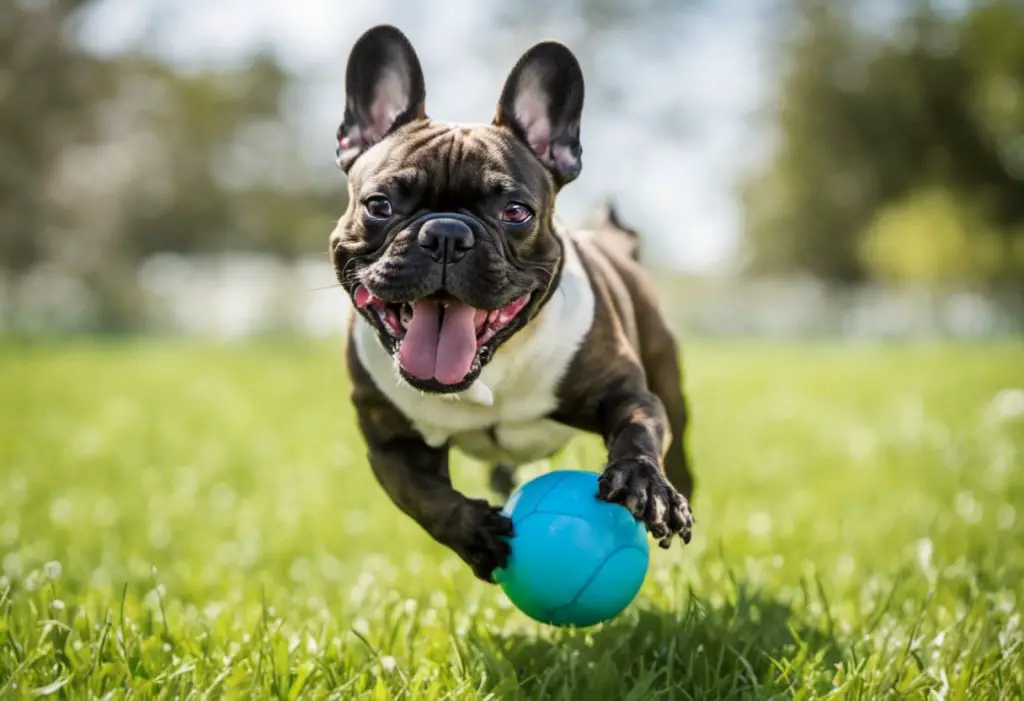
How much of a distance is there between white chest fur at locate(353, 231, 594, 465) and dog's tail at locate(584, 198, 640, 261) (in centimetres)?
126

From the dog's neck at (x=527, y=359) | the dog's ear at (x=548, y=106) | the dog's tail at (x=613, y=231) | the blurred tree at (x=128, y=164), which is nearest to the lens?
the dog's neck at (x=527, y=359)

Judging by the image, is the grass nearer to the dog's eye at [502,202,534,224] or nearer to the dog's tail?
the dog's tail

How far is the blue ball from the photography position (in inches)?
126

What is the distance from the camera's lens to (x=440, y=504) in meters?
3.53

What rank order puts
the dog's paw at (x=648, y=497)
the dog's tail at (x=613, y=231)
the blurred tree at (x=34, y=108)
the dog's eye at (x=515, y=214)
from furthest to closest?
the blurred tree at (x=34, y=108), the dog's tail at (x=613, y=231), the dog's eye at (x=515, y=214), the dog's paw at (x=648, y=497)

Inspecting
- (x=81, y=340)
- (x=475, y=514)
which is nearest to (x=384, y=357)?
(x=475, y=514)

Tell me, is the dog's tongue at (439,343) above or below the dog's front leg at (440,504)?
above

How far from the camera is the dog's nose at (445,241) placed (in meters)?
3.34

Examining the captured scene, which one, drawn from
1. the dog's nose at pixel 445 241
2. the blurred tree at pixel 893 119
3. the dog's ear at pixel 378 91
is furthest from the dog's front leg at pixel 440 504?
the blurred tree at pixel 893 119

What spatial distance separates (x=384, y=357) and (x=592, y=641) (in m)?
1.17

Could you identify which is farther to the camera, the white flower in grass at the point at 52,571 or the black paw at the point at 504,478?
the black paw at the point at 504,478

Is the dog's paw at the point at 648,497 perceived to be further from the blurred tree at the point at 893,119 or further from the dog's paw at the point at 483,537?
the blurred tree at the point at 893,119

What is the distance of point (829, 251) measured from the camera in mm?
45906

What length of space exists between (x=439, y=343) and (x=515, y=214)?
531 millimetres
